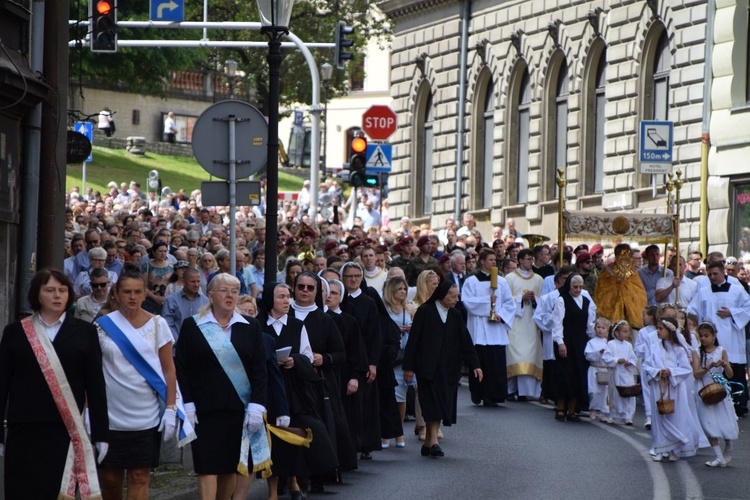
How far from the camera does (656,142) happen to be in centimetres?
2662

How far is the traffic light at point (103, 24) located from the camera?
23844mm

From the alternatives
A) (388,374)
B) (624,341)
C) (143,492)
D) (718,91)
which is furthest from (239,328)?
(718,91)

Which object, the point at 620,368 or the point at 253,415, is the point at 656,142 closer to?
the point at 620,368

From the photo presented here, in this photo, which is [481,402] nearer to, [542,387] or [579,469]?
[542,387]

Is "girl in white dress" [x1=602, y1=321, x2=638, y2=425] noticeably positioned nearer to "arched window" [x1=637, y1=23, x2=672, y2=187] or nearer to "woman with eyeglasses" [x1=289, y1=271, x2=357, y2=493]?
"woman with eyeglasses" [x1=289, y1=271, x2=357, y2=493]

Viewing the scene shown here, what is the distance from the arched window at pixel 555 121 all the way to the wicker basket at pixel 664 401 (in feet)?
71.6

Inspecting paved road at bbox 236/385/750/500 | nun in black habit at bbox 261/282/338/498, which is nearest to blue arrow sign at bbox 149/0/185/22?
paved road at bbox 236/385/750/500

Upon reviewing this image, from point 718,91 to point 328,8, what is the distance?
37.5 m

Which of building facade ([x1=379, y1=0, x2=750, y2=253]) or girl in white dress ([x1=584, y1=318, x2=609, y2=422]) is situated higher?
building facade ([x1=379, y1=0, x2=750, y2=253])

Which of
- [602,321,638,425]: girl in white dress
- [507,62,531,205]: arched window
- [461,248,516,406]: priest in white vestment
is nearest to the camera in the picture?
[602,321,638,425]: girl in white dress

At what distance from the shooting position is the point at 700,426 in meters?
17.5

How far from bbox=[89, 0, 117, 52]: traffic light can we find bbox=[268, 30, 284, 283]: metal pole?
7.19m

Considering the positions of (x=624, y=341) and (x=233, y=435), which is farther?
(x=624, y=341)

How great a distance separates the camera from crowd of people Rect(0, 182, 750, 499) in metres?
10.3
